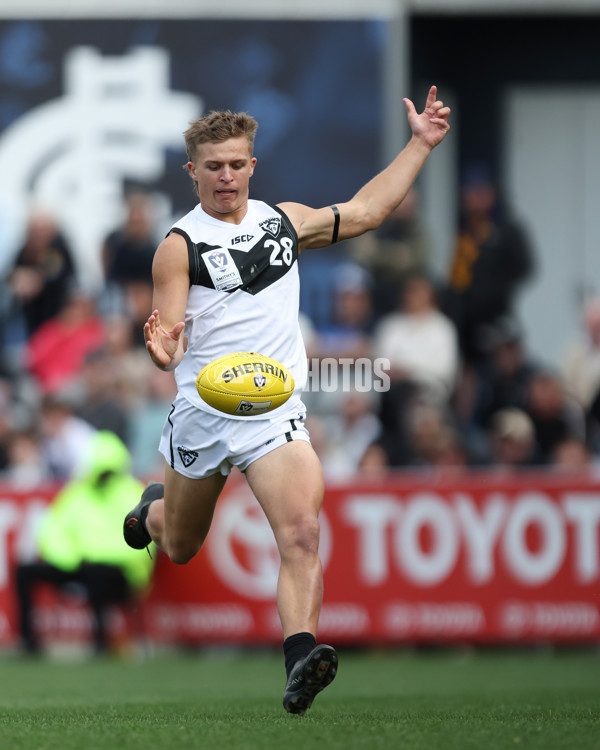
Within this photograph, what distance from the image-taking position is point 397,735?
213 inches

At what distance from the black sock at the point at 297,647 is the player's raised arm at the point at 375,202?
180cm

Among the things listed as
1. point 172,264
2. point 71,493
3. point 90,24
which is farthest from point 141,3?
point 172,264

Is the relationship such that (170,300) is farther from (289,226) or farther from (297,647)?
(297,647)

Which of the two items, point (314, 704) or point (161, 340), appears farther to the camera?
point (314, 704)

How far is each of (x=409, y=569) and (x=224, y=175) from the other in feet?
21.6

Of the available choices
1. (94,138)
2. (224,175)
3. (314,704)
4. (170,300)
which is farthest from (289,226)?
(94,138)

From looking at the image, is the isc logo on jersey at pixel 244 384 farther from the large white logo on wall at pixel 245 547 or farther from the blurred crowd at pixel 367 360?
the large white logo on wall at pixel 245 547

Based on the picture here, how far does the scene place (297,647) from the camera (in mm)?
5828

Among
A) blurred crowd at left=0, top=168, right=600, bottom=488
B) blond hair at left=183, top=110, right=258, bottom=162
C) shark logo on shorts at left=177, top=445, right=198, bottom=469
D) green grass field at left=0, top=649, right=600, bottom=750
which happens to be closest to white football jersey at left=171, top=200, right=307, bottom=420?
shark logo on shorts at left=177, top=445, right=198, bottom=469

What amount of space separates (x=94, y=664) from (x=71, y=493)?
168 centimetres

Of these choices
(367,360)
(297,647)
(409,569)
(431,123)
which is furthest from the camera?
(367,360)

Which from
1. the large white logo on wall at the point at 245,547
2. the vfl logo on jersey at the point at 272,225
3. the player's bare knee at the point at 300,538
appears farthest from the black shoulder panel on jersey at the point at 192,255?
the large white logo on wall at the point at 245,547

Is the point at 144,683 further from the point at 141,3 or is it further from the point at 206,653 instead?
the point at 141,3

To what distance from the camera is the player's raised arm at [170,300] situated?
590 centimetres
